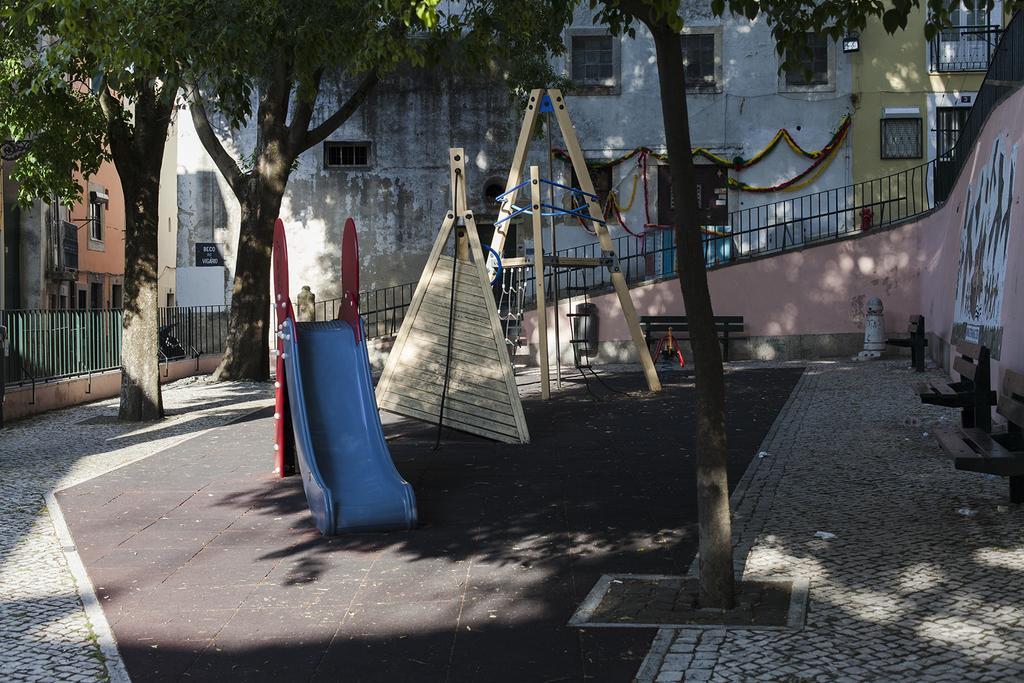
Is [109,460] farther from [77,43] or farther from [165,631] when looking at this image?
[165,631]

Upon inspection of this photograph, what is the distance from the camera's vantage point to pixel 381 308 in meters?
27.8

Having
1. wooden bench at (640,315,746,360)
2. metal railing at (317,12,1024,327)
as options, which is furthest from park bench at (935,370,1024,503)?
metal railing at (317,12,1024,327)

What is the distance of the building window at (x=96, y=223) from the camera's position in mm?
34219

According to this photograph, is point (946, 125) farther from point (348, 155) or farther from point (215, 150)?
point (215, 150)

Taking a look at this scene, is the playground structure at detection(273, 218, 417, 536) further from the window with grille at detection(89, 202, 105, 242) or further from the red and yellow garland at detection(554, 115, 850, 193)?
the window with grille at detection(89, 202, 105, 242)

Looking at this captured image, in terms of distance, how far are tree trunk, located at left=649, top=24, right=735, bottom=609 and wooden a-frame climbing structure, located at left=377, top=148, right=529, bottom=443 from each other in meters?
6.03

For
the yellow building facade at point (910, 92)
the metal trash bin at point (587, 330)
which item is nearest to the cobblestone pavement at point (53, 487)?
the metal trash bin at point (587, 330)

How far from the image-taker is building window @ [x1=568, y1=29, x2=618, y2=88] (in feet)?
89.5

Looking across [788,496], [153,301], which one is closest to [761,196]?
[153,301]

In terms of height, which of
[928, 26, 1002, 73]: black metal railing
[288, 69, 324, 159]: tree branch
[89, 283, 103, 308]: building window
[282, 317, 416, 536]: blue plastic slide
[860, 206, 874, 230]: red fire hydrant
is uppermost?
[928, 26, 1002, 73]: black metal railing

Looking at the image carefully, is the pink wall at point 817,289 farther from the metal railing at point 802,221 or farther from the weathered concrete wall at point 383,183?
the weathered concrete wall at point 383,183

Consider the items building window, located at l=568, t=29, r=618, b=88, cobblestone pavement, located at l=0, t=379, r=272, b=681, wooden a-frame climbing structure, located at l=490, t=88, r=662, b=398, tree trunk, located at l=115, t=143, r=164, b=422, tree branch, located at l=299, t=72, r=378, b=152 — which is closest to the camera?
cobblestone pavement, located at l=0, t=379, r=272, b=681

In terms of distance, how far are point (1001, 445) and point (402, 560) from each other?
3636 mm

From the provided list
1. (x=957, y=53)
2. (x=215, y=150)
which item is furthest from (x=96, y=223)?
(x=957, y=53)
